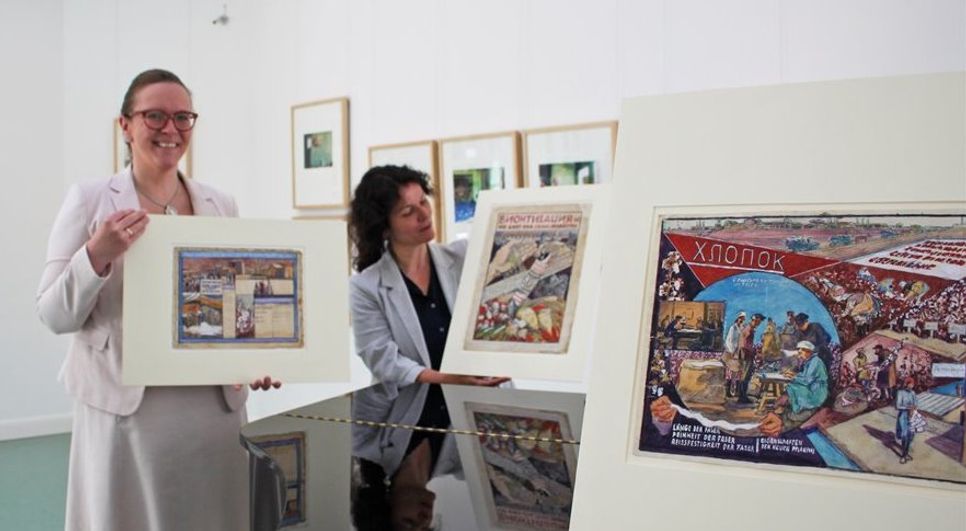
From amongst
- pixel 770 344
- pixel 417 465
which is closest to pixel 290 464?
pixel 417 465

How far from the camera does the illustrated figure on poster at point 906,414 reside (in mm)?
750

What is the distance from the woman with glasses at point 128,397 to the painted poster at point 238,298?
148 millimetres

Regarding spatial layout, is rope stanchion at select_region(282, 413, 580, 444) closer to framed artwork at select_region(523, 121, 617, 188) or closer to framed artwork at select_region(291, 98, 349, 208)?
framed artwork at select_region(523, 121, 617, 188)

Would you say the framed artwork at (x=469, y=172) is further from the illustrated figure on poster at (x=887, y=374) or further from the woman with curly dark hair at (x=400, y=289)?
the illustrated figure on poster at (x=887, y=374)

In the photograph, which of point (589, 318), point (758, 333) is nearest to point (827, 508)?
point (758, 333)

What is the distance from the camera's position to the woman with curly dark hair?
2.65 m

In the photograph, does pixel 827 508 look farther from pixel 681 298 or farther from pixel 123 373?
pixel 123 373

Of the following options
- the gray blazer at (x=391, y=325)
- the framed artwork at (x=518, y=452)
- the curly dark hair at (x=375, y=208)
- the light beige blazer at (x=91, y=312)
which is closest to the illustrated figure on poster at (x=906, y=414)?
the framed artwork at (x=518, y=452)

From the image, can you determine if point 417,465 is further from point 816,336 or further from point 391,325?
point 391,325

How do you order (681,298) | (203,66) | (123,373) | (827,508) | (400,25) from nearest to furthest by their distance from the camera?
(827,508)
(681,298)
(123,373)
(400,25)
(203,66)

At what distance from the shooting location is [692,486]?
793 millimetres

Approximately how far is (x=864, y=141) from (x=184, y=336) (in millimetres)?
1843

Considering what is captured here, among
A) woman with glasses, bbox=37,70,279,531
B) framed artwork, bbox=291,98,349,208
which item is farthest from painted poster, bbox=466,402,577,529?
framed artwork, bbox=291,98,349,208

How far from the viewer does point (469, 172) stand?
4.66 m
